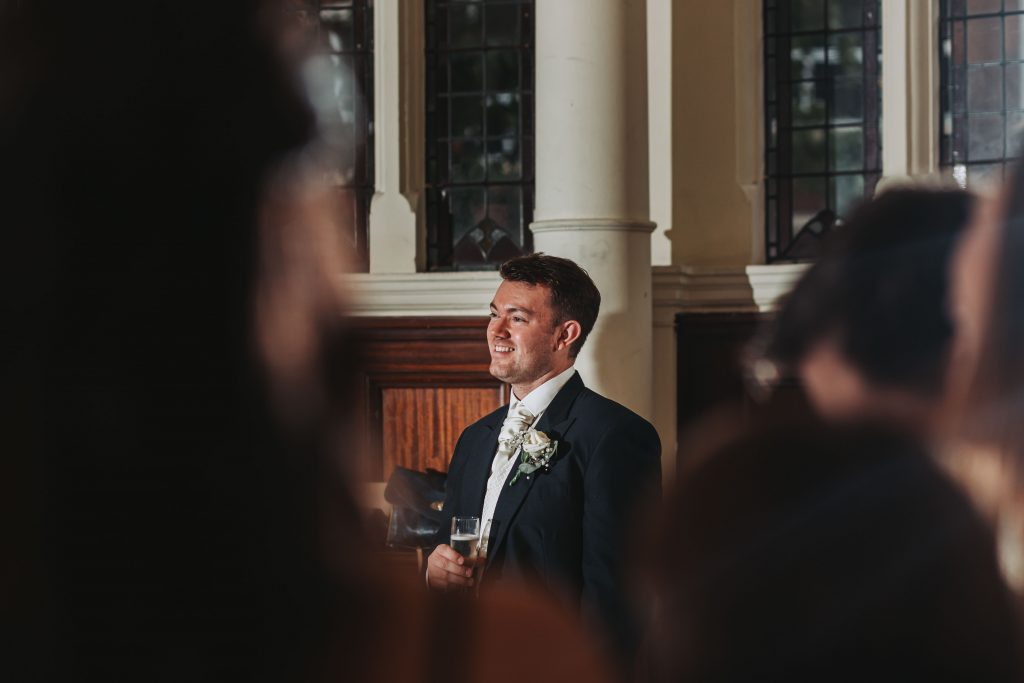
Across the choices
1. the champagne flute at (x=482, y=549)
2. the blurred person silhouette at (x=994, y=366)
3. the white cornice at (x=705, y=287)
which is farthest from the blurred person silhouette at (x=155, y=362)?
the white cornice at (x=705, y=287)

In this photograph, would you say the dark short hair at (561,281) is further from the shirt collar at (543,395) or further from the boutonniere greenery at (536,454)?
the boutonniere greenery at (536,454)

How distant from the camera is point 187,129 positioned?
0.78 meters

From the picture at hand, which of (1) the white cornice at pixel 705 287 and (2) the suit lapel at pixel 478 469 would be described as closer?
(2) the suit lapel at pixel 478 469

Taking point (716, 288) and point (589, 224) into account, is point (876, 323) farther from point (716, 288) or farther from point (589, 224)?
point (716, 288)

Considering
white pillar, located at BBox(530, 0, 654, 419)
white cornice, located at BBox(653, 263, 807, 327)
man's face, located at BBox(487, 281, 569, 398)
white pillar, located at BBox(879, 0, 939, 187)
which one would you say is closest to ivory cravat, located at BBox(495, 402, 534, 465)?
man's face, located at BBox(487, 281, 569, 398)

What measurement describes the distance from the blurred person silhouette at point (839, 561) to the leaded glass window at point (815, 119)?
20.5ft

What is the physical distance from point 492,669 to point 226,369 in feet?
0.87

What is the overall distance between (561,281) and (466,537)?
3.31ft

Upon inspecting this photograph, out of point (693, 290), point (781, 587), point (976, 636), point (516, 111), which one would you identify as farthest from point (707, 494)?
point (516, 111)

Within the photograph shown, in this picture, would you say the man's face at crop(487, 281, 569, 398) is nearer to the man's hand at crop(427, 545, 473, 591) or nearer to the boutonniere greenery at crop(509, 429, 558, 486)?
the boutonniere greenery at crop(509, 429, 558, 486)

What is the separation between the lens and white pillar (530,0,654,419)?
6.30 m

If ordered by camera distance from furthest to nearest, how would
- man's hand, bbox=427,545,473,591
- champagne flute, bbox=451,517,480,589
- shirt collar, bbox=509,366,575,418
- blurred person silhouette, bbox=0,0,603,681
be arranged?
1. shirt collar, bbox=509,366,575,418
2. champagne flute, bbox=451,517,480,589
3. man's hand, bbox=427,545,473,591
4. blurred person silhouette, bbox=0,0,603,681

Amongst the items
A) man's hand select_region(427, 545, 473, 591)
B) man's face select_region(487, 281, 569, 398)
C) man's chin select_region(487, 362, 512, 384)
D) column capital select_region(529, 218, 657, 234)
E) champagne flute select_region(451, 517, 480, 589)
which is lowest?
man's hand select_region(427, 545, 473, 591)

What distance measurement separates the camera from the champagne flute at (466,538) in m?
3.62
